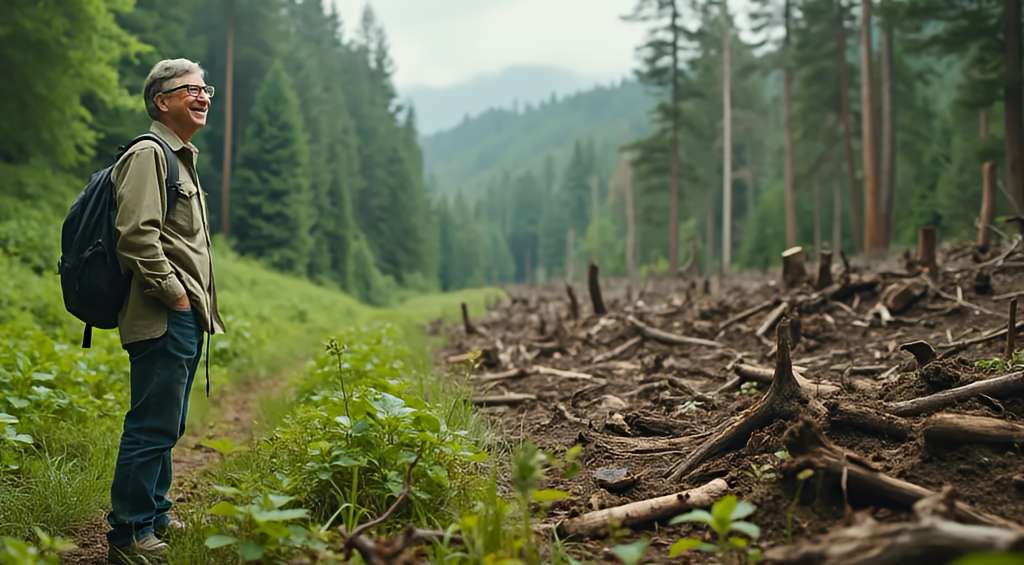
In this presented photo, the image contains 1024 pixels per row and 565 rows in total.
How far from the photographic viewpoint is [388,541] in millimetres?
2521

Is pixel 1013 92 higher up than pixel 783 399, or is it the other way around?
pixel 1013 92

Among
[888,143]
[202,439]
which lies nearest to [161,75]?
[202,439]

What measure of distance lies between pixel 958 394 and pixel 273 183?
97.9 feet

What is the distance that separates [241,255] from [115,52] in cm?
1750

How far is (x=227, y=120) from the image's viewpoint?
30984 mm

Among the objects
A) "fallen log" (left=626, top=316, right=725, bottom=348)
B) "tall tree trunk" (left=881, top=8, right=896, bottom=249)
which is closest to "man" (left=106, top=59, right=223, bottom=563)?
"fallen log" (left=626, top=316, right=725, bottom=348)

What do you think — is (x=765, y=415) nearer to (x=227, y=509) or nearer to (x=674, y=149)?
(x=227, y=509)

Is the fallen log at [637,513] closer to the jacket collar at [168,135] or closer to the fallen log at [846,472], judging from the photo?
the fallen log at [846,472]

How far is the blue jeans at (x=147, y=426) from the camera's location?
133 inches

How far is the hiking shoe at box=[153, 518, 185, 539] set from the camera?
11.6 ft

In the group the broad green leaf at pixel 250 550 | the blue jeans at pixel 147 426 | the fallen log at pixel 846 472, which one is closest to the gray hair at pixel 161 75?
the blue jeans at pixel 147 426

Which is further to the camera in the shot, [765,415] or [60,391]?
[60,391]

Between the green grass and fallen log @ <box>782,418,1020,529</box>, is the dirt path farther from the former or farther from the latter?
fallen log @ <box>782,418,1020,529</box>

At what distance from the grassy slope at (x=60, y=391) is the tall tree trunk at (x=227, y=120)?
19.8 metres
